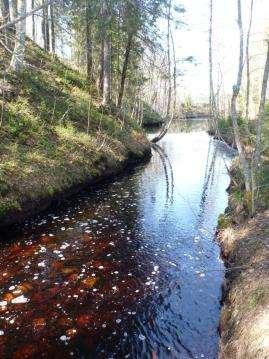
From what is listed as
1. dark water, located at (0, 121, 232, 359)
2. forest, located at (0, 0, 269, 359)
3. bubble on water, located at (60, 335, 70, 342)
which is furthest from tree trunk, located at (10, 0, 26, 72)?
bubble on water, located at (60, 335, 70, 342)

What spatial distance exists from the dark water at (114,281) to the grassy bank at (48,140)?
1.07 m

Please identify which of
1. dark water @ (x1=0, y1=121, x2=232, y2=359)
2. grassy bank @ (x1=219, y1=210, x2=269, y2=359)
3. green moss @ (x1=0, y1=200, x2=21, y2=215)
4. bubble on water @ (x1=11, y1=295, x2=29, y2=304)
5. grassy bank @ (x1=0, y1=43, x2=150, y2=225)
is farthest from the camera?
grassy bank @ (x1=0, y1=43, x2=150, y2=225)

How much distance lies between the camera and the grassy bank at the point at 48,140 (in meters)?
13.3

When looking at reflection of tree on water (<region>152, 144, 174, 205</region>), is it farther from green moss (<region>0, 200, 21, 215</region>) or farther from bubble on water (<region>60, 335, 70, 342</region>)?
bubble on water (<region>60, 335, 70, 342</region>)

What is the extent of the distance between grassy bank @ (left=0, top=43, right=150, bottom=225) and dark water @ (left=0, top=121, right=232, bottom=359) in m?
1.07

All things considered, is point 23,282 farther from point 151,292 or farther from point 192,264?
point 192,264

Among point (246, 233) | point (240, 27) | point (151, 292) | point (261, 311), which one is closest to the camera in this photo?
point (261, 311)

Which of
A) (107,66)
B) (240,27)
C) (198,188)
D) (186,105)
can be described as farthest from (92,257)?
(186,105)

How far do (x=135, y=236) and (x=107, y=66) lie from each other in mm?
15184

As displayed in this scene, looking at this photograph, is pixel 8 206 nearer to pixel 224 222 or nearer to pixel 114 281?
pixel 114 281

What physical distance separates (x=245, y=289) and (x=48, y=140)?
11614mm

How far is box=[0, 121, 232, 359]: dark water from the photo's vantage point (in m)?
7.07

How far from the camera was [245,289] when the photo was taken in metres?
7.66

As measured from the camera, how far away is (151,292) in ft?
29.1
